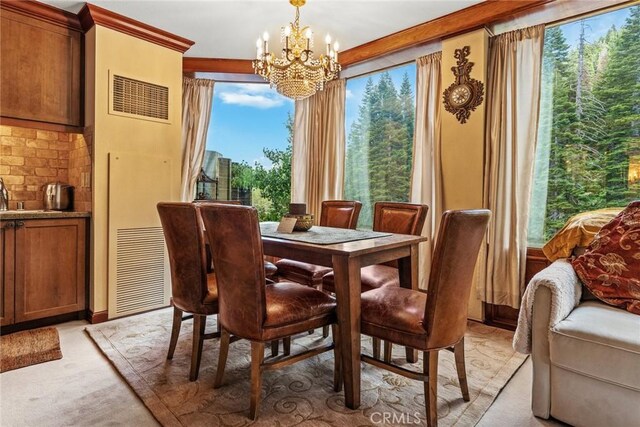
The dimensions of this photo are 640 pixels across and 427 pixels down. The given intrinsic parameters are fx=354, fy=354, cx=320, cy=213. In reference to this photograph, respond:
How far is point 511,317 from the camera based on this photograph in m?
3.07

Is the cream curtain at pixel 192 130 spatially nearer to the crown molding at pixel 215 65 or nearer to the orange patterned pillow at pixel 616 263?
the crown molding at pixel 215 65

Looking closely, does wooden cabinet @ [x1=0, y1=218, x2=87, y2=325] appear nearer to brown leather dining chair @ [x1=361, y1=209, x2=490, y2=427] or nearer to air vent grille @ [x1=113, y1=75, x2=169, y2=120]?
air vent grille @ [x1=113, y1=75, x2=169, y2=120]

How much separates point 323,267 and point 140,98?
2.38 metres

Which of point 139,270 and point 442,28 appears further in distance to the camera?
point 139,270

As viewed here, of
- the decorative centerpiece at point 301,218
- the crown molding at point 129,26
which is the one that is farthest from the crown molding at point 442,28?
the decorative centerpiece at point 301,218

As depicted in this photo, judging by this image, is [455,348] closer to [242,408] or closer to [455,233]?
[455,233]

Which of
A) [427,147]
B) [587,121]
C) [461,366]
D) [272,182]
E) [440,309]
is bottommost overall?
[461,366]

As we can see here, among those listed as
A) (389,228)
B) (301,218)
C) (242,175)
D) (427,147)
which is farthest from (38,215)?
(427,147)

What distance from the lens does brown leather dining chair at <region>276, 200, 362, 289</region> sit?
9.23 ft

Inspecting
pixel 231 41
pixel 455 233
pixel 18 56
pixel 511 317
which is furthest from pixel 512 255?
pixel 18 56

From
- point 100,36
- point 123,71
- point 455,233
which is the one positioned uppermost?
point 100,36

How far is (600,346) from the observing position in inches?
62.9

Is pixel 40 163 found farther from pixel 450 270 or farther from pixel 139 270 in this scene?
pixel 450 270

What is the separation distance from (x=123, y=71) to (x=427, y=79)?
2920mm
